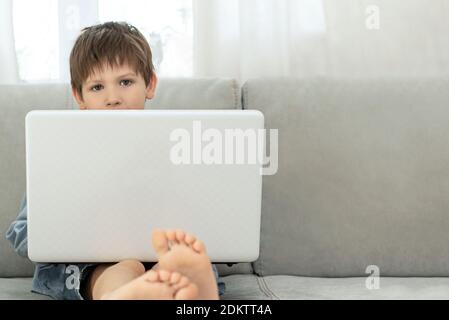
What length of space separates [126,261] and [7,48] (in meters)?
1.07

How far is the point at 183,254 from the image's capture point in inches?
42.9

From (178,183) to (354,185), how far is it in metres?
0.67

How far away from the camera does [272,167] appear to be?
167cm

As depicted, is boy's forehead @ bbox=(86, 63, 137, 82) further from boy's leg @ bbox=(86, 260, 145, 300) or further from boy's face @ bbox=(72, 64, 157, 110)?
boy's leg @ bbox=(86, 260, 145, 300)

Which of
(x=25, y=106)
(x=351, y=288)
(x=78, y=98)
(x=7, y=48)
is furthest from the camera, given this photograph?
(x=7, y=48)

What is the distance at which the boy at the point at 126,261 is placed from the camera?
1.06 m

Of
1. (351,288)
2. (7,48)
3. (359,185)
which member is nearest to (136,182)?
(351,288)

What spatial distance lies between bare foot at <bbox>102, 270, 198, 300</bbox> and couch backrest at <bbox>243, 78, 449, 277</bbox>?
2.11 ft

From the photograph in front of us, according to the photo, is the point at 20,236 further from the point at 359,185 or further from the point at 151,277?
the point at 359,185

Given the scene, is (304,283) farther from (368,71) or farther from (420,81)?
(368,71)

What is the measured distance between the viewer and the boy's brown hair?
5.06ft

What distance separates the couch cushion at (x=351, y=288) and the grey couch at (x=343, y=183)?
3cm

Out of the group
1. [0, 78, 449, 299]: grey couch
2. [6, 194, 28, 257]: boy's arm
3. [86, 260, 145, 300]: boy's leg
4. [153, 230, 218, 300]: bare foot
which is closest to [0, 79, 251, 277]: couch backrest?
[0, 78, 449, 299]: grey couch
